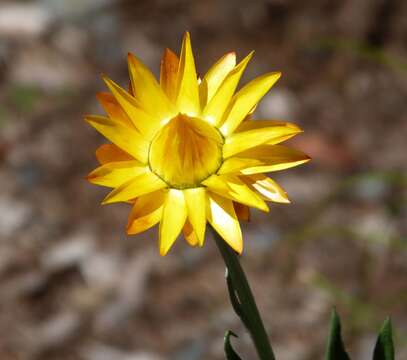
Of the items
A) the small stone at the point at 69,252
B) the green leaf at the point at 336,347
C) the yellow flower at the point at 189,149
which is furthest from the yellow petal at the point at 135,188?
the small stone at the point at 69,252

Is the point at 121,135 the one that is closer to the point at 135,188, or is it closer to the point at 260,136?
the point at 135,188

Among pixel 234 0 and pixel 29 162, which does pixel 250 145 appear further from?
pixel 234 0

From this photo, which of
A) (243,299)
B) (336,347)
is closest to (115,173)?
(243,299)

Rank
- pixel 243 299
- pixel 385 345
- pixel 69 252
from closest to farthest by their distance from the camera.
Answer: pixel 243 299 < pixel 385 345 < pixel 69 252

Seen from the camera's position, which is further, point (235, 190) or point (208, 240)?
point (208, 240)

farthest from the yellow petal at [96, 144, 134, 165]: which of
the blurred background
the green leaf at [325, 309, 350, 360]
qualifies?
the blurred background

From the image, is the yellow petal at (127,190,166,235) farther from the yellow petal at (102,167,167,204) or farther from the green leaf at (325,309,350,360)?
the green leaf at (325,309,350,360)

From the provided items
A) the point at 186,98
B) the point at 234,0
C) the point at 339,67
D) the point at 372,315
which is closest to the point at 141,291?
the point at 372,315
